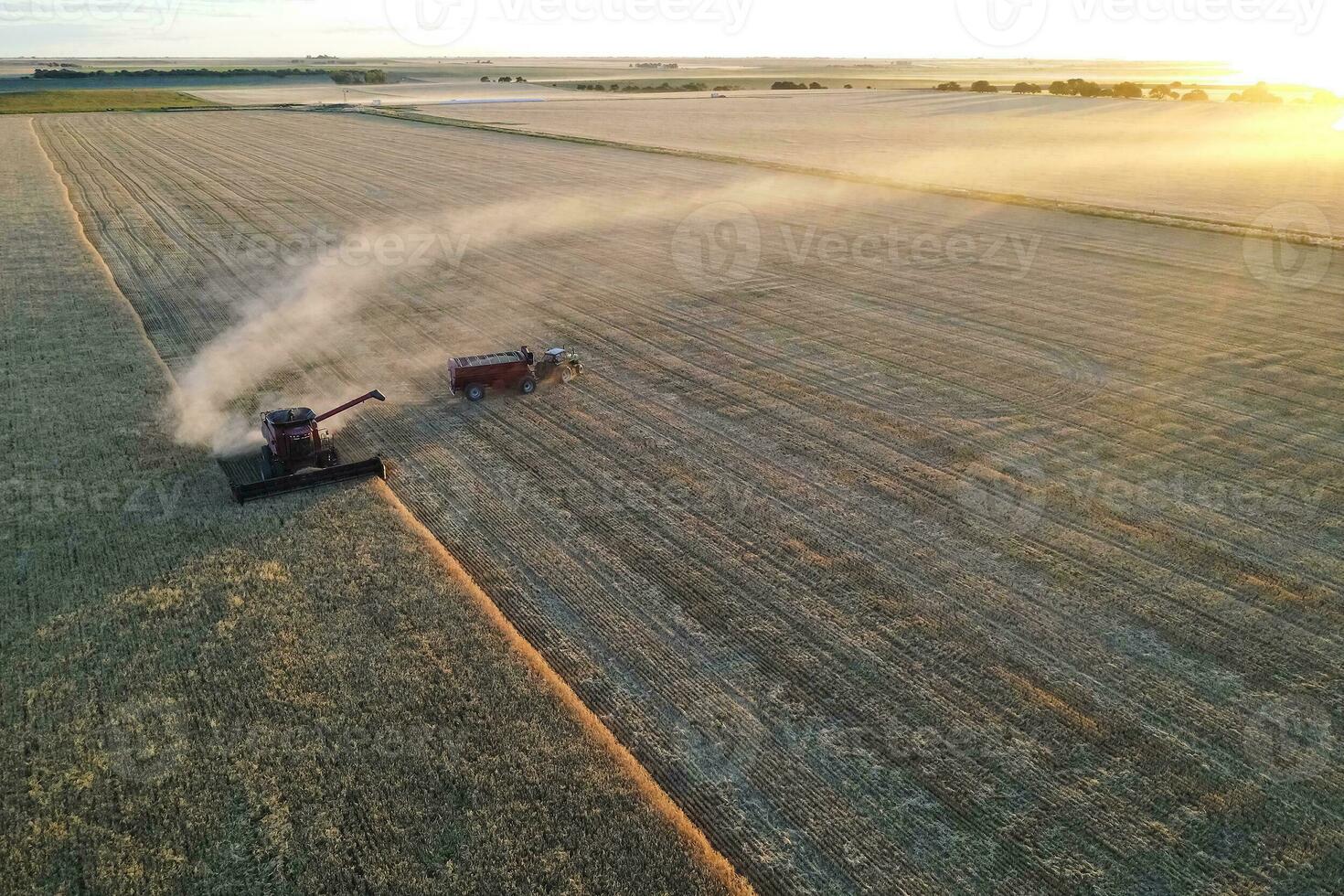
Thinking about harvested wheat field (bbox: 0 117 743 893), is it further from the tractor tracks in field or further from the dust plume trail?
the tractor tracks in field

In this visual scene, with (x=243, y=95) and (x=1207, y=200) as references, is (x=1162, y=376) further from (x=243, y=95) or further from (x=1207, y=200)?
(x=243, y=95)

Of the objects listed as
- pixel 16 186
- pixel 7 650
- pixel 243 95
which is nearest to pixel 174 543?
pixel 7 650

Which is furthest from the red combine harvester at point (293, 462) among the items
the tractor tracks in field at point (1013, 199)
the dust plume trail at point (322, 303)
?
the tractor tracks in field at point (1013, 199)

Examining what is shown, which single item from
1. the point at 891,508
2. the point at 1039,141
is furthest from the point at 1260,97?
the point at 891,508

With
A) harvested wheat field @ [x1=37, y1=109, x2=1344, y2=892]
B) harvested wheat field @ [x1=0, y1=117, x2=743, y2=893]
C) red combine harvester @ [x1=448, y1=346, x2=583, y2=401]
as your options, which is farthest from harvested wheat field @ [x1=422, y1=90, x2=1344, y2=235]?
harvested wheat field @ [x1=0, y1=117, x2=743, y2=893]

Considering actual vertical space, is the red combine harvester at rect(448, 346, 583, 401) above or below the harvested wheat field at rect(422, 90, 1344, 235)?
above
